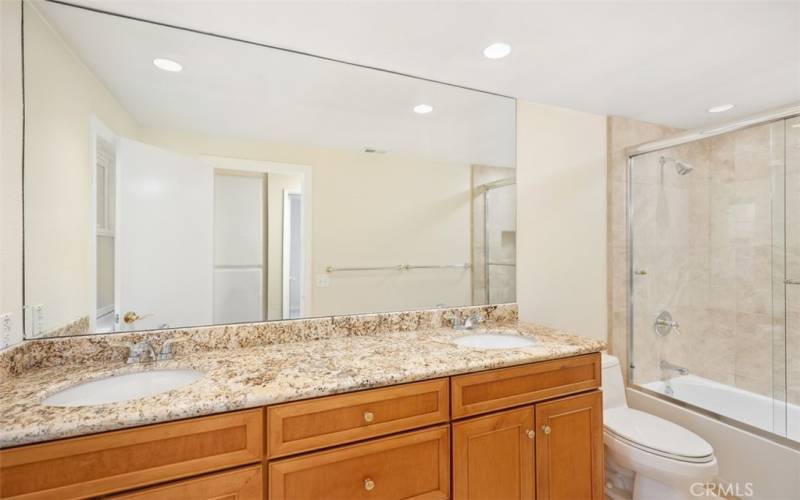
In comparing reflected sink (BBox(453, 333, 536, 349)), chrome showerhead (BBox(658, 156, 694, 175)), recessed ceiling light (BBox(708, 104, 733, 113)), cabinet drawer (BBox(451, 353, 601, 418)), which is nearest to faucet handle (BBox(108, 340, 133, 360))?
cabinet drawer (BBox(451, 353, 601, 418))

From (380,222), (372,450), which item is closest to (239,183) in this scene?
(380,222)

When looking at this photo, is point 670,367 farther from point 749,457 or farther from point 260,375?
point 260,375

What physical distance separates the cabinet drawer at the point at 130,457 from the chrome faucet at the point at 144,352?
1.65 ft

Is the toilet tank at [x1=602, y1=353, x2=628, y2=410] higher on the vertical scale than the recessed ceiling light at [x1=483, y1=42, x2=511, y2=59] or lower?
lower

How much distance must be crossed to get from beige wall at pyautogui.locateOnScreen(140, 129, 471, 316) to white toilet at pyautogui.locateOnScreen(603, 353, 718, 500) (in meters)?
0.99

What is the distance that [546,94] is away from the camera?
2.10m

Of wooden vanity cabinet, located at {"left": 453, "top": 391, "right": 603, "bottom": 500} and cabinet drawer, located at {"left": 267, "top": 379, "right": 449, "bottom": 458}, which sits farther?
wooden vanity cabinet, located at {"left": 453, "top": 391, "right": 603, "bottom": 500}

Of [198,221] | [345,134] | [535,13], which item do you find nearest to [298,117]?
[345,134]

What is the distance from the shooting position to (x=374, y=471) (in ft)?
3.93

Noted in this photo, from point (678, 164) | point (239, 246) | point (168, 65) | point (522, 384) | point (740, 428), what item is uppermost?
point (168, 65)

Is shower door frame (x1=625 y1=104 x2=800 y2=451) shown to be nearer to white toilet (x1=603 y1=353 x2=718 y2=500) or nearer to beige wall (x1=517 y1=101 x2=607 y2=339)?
beige wall (x1=517 y1=101 x2=607 y2=339)

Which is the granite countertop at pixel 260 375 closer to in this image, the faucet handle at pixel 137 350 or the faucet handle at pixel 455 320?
the faucet handle at pixel 137 350

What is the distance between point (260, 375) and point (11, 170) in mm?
1073

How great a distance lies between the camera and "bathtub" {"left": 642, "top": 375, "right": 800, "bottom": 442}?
209 cm
